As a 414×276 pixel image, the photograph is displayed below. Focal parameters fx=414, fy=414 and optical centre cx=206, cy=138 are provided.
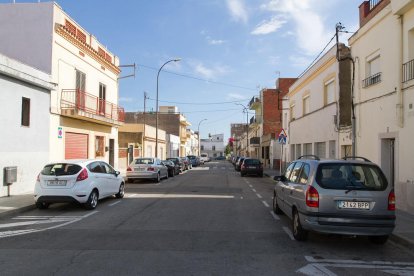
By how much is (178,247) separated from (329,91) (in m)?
16.1

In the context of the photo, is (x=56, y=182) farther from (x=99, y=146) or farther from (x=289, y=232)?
(x=99, y=146)

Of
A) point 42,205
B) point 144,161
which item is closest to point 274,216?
point 42,205

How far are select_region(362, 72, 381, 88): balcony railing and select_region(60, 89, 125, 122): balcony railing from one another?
42.3 feet

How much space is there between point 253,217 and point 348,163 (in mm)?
3820

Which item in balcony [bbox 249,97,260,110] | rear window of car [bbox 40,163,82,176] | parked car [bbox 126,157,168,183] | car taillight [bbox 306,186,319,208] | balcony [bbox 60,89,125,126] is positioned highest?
balcony [bbox 249,97,260,110]

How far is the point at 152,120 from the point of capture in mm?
→ 75000

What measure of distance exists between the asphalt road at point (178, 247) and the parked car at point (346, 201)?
410mm

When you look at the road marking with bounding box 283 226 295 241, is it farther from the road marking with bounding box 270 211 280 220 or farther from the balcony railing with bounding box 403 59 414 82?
the balcony railing with bounding box 403 59 414 82

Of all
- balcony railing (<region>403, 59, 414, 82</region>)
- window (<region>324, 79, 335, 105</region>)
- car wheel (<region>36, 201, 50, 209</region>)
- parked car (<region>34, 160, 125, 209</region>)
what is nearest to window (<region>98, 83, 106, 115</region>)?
parked car (<region>34, 160, 125, 209</region>)

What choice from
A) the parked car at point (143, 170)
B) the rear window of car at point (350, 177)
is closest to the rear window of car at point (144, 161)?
the parked car at point (143, 170)

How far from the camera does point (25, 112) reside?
16281mm

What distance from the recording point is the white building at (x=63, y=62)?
18.7 metres

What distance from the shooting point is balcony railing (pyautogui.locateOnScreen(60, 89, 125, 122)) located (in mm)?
19812

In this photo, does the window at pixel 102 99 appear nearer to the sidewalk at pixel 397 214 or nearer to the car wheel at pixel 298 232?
the sidewalk at pixel 397 214
